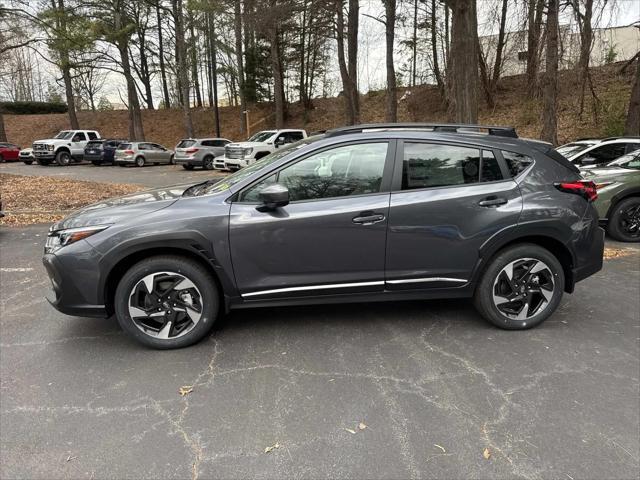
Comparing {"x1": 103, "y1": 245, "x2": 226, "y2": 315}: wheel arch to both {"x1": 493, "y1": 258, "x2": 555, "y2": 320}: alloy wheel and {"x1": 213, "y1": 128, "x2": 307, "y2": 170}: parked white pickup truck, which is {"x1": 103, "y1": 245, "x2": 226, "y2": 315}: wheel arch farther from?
{"x1": 213, "y1": 128, "x2": 307, "y2": 170}: parked white pickup truck

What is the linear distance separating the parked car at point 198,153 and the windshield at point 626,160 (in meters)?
18.4

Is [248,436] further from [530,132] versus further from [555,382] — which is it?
[530,132]

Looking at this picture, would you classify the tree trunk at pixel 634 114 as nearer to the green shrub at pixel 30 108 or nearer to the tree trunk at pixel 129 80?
the tree trunk at pixel 129 80

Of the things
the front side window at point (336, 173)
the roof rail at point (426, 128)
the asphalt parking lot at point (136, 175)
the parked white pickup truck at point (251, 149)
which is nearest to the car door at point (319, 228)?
the front side window at point (336, 173)

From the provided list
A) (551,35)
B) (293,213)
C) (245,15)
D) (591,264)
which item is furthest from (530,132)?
(293,213)

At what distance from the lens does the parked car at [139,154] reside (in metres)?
25.2

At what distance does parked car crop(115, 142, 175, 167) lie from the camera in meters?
25.2

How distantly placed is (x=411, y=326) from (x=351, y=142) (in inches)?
65.9

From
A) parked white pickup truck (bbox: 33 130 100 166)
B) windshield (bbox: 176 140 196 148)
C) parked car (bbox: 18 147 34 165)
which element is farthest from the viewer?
parked car (bbox: 18 147 34 165)

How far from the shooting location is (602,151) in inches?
333

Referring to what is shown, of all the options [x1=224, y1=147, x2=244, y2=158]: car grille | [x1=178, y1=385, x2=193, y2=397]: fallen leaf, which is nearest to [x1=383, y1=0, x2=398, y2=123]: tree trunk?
[x1=224, y1=147, x2=244, y2=158]: car grille

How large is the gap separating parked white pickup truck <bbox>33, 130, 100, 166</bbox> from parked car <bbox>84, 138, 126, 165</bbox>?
0.87m

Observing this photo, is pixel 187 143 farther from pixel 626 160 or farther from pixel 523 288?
pixel 523 288

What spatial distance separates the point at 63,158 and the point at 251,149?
14238 mm
